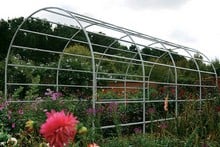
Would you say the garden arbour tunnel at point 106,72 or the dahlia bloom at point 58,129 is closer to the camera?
the dahlia bloom at point 58,129

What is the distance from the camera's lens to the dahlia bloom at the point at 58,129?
137 centimetres

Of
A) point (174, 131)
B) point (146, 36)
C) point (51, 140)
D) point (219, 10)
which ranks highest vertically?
point (219, 10)

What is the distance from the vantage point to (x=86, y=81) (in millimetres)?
13852

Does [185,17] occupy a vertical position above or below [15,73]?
above

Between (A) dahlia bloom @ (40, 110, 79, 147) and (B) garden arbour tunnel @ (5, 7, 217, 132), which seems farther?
(B) garden arbour tunnel @ (5, 7, 217, 132)

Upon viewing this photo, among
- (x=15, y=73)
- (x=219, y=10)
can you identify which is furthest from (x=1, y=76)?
(x=219, y=10)

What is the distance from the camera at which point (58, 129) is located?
137cm

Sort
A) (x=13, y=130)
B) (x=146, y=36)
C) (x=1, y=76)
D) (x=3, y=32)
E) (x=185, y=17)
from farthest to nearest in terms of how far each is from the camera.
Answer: (x=3, y=32) → (x=1, y=76) → (x=185, y=17) → (x=146, y=36) → (x=13, y=130)

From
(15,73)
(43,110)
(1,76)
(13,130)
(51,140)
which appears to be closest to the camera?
(51,140)

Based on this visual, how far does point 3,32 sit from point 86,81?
1496 centimetres

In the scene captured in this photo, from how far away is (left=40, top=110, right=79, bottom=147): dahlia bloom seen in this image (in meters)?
1.37

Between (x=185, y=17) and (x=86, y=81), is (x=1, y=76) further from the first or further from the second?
A: (x=185, y=17)

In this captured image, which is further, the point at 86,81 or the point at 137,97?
the point at 86,81

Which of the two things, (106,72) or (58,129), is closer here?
(58,129)
